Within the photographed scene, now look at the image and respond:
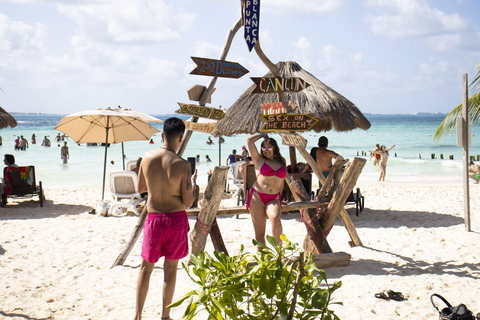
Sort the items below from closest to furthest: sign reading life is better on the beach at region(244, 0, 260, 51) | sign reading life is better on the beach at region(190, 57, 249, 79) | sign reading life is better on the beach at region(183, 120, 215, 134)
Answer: sign reading life is better on the beach at region(244, 0, 260, 51)
sign reading life is better on the beach at region(190, 57, 249, 79)
sign reading life is better on the beach at region(183, 120, 215, 134)

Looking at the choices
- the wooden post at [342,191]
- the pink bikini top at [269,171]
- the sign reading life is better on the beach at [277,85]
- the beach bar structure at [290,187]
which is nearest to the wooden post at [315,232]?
the beach bar structure at [290,187]

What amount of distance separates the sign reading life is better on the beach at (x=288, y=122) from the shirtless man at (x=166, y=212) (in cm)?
225

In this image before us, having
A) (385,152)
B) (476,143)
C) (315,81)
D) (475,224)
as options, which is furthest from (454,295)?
(476,143)

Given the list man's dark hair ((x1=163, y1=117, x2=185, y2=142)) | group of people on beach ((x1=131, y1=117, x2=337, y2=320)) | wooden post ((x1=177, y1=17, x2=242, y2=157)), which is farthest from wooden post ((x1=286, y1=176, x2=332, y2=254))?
man's dark hair ((x1=163, y1=117, x2=185, y2=142))

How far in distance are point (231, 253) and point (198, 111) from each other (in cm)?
196

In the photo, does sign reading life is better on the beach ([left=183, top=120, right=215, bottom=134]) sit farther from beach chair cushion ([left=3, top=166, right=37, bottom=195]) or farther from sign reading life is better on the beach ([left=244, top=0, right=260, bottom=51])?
beach chair cushion ([left=3, top=166, right=37, bottom=195])

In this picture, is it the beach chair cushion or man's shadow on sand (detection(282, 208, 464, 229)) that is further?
the beach chair cushion

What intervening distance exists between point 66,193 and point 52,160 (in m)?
14.1

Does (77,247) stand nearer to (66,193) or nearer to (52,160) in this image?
(66,193)

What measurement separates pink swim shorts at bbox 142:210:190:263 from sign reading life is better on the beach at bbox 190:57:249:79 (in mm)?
2300

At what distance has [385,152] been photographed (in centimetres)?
1596

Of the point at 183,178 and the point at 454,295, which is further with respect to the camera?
the point at 454,295

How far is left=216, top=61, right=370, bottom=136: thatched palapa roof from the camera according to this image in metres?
7.88

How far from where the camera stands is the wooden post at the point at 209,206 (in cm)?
462
